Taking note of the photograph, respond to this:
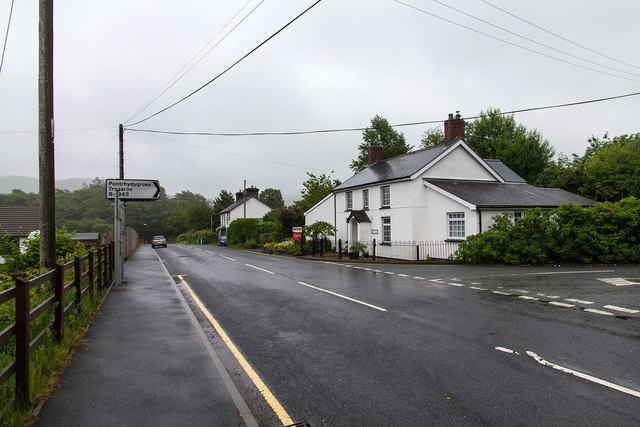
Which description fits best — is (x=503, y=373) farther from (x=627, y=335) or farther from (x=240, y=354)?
(x=240, y=354)

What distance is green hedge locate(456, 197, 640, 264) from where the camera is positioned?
1711 cm

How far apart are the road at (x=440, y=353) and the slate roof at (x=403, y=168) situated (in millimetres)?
13542

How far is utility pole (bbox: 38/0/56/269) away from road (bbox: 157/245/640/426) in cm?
373

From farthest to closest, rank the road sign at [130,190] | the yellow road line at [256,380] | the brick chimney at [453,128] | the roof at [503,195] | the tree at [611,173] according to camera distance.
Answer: the tree at [611,173] → the brick chimney at [453,128] → the roof at [503,195] → the road sign at [130,190] → the yellow road line at [256,380]

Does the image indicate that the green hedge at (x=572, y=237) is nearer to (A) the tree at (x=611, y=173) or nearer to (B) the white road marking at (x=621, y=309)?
(B) the white road marking at (x=621, y=309)

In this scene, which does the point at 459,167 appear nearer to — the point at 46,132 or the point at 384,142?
the point at 46,132

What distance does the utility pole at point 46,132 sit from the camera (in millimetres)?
7109

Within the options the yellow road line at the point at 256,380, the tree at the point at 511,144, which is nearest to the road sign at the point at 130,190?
the yellow road line at the point at 256,380

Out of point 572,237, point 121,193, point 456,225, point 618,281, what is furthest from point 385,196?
point 121,193

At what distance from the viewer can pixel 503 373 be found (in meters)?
4.79

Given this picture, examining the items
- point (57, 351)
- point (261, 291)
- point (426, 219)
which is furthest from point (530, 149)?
point (57, 351)

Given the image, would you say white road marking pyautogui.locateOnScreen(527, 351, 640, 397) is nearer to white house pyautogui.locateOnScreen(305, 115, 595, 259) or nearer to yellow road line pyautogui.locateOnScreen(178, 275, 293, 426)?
yellow road line pyautogui.locateOnScreen(178, 275, 293, 426)

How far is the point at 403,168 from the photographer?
2523 cm

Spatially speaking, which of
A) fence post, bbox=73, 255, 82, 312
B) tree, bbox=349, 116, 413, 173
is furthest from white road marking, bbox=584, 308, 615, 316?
tree, bbox=349, 116, 413, 173
